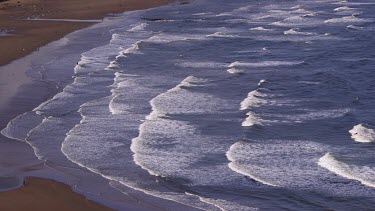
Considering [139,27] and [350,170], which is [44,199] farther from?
[139,27]

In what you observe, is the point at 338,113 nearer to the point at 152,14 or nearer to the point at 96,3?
the point at 152,14

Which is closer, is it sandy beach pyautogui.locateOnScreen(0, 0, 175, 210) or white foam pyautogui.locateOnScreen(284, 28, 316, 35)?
sandy beach pyautogui.locateOnScreen(0, 0, 175, 210)

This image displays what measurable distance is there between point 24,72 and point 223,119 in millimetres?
8743

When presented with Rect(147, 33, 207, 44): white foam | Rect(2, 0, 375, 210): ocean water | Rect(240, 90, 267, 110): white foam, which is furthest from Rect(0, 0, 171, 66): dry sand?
Rect(240, 90, 267, 110): white foam

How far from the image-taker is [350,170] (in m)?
14.5

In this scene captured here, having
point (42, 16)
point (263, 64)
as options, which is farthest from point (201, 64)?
point (42, 16)

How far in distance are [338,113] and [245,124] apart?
8.33ft

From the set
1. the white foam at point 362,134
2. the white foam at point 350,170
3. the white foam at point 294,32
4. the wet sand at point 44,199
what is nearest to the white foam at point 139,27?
the white foam at point 294,32

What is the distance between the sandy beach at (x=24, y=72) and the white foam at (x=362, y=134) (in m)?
6.56

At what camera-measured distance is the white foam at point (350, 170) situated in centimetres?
1405

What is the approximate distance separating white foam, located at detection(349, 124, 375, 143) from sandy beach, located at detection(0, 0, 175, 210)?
21.5ft

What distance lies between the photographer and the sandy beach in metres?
12.9

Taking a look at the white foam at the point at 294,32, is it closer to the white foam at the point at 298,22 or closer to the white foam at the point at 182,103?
the white foam at the point at 298,22

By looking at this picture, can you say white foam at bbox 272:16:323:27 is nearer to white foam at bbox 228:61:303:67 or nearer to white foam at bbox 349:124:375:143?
white foam at bbox 228:61:303:67
